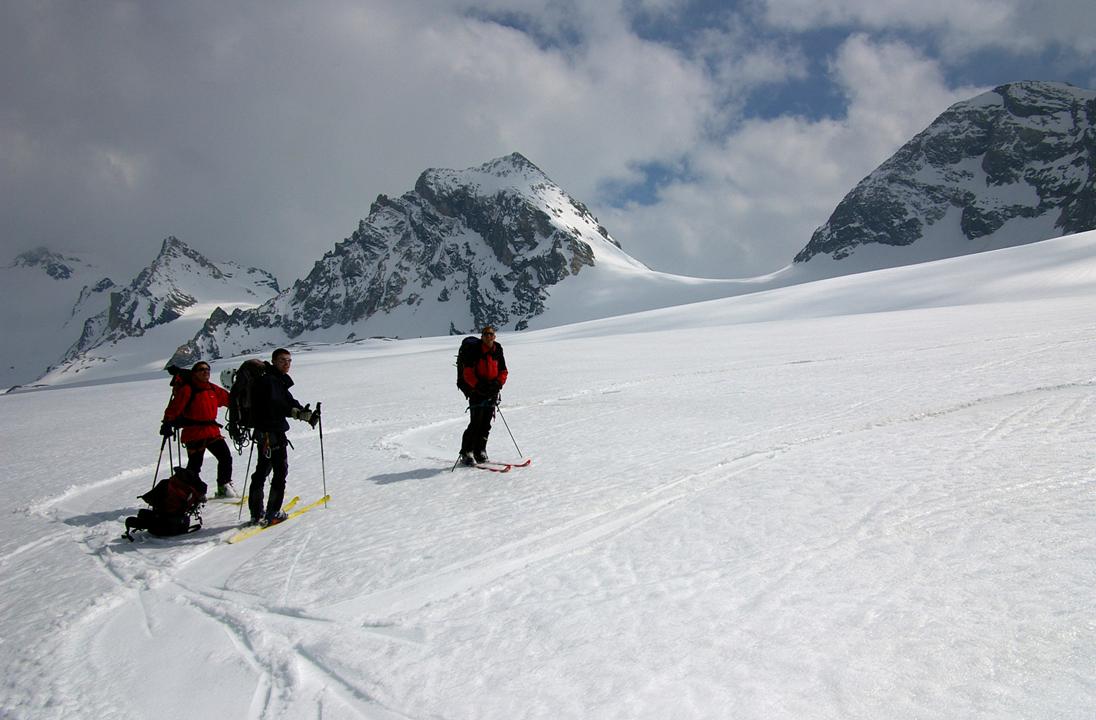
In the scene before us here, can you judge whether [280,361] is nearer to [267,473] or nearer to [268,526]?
[267,473]

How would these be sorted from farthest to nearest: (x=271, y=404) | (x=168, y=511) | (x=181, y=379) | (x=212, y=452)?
(x=212, y=452), (x=181, y=379), (x=271, y=404), (x=168, y=511)

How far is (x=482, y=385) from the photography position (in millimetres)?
9414

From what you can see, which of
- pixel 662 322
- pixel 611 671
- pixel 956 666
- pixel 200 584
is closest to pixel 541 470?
pixel 200 584

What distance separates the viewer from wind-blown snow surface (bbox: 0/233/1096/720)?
135 inches

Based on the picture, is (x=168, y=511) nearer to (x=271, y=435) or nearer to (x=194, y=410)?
(x=271, y=435)

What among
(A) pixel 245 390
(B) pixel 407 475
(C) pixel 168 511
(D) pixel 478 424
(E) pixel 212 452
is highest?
(A) pixel 245 390

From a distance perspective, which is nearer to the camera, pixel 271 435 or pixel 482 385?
pixel 271 435

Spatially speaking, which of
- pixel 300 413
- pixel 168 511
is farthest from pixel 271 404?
pixel 168 511

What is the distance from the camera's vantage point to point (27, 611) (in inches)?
214

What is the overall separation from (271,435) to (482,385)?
Answer: 3.16 metres

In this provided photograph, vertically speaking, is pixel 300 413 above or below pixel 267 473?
above

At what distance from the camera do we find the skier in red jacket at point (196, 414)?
844 cm

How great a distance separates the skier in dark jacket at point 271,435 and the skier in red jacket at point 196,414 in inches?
55.1

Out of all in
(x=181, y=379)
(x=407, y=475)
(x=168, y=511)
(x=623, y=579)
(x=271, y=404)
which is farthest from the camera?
(x=407, y=475)
